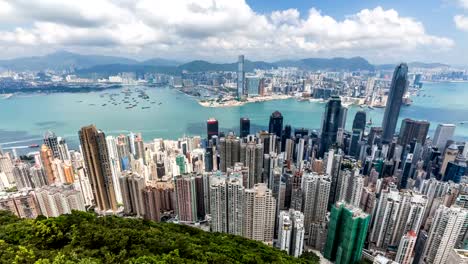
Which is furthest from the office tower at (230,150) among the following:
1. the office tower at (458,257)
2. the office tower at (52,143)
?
the office tower at (52,143)

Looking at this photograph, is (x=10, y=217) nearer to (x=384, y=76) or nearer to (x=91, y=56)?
(x=384, y=76)

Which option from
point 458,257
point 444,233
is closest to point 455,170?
point 444,233

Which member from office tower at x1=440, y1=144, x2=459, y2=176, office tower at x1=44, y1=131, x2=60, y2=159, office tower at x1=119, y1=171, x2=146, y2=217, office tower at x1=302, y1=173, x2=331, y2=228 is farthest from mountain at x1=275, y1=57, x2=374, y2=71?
office tower at x1=119, y1=171, x2=146, y2=217

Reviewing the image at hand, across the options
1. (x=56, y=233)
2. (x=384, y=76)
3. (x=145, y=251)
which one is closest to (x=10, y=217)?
(x=56, y=233)

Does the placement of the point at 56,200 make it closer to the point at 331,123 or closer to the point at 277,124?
the point at 277,124

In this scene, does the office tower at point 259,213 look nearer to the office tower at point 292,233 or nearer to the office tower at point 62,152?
the office tower at point 292,233
